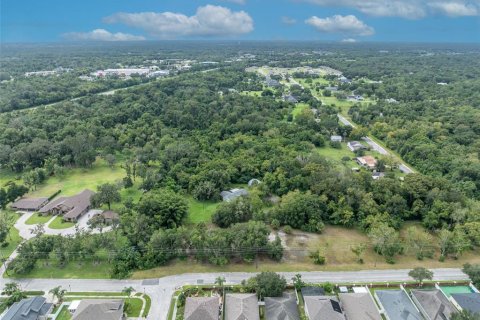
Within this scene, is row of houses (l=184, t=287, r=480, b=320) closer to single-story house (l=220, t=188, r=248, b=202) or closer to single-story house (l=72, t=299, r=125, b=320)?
single-story house (l=72, t=299, r=125, b=320)

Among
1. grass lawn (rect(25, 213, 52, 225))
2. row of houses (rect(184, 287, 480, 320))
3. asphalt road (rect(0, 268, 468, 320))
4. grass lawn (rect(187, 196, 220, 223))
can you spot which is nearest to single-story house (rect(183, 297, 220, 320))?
row of houses (rect(184, 287, 480, 320))

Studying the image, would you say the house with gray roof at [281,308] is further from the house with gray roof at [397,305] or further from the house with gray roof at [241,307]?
the house with gray roof at [397,305]

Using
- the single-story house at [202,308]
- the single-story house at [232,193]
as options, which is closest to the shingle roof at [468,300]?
the single-story house at [202,308]

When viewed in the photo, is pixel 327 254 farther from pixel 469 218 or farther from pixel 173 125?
pixel 173 125

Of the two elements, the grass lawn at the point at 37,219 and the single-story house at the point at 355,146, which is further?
the single-story house at the point at 355,146

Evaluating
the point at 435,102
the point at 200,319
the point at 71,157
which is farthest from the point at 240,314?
the point at 435,102
